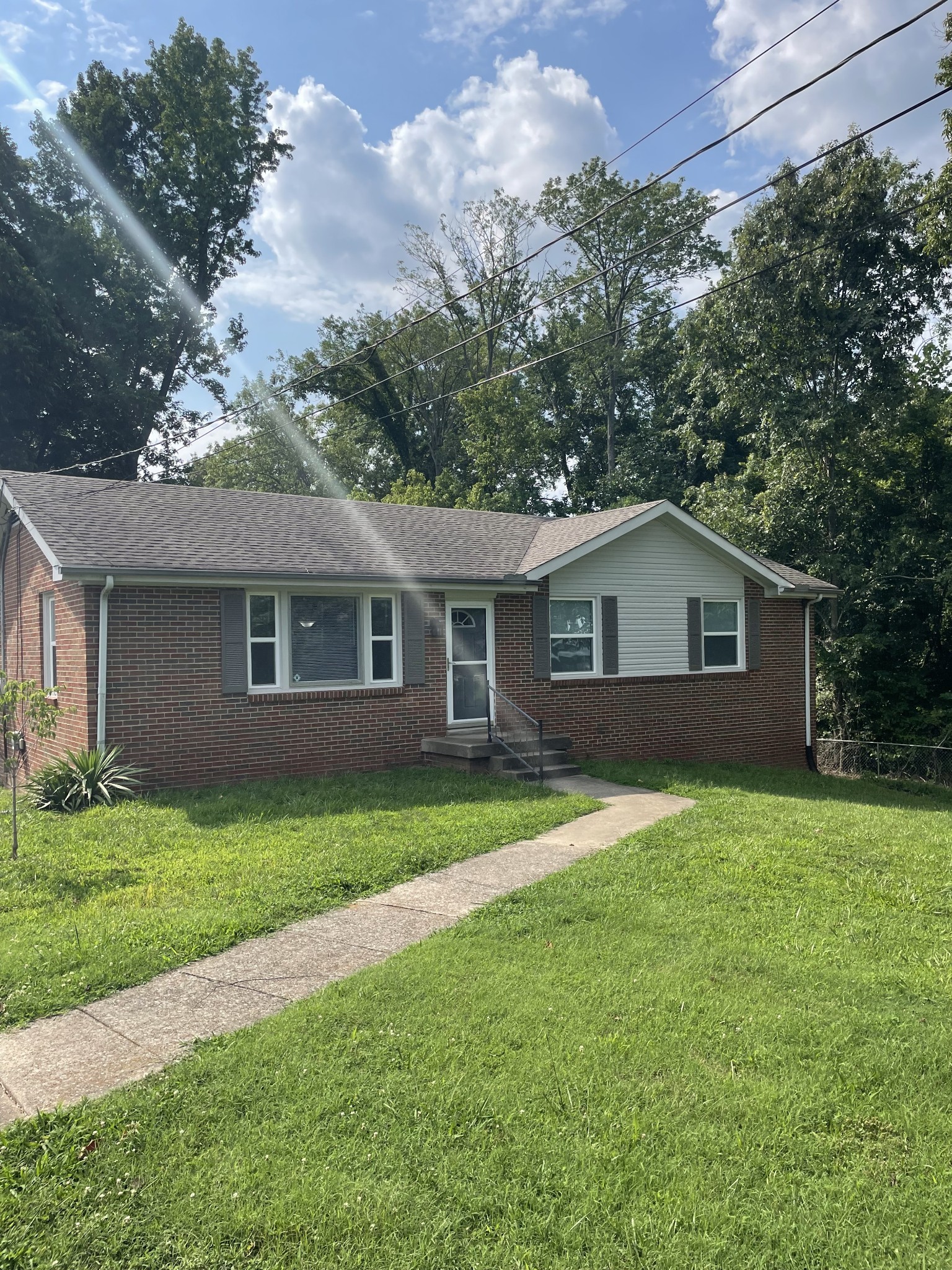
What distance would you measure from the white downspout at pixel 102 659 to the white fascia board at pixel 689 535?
5.89 metres

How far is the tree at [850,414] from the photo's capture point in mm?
19812

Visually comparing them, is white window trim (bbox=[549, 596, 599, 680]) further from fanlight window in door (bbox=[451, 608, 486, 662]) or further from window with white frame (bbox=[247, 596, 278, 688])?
window with white frame (bbox=[247, 596, 278, 688])

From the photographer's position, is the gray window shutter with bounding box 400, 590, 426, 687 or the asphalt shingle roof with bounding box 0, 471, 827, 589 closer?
the asphalt shingle roof with bounding box 0, 471, 827, 589

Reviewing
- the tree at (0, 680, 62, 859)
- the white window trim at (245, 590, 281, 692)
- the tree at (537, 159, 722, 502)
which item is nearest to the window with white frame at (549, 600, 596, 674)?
the white window trim at (245, 590, 281, 692)

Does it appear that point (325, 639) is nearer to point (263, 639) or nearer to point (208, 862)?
point (263, 639)

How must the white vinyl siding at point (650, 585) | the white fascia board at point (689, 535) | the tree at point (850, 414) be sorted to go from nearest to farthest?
the white fascia board at point (689, 535), the white vinyl siding at point (650, 585), the tree at point (850, 414)

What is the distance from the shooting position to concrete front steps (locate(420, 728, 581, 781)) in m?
11.9

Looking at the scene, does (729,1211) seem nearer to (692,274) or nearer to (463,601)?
(463,601)

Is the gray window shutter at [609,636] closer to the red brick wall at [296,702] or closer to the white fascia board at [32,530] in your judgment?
the red brick wall at [296,702]

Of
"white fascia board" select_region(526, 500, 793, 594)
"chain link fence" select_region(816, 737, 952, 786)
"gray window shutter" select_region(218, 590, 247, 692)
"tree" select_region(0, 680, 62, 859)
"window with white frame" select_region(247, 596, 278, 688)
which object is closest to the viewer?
"tree" select_region(0, 680, 62, 859)

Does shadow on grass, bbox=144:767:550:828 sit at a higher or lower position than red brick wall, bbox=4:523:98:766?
lower

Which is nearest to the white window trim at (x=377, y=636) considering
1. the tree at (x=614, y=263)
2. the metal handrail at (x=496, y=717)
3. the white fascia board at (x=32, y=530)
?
the metal handrail at (x=496, y=717)

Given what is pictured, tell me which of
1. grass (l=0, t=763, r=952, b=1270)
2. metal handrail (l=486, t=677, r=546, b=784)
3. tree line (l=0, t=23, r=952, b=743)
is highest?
tree line (l=0, t=23, r=952, b=743)

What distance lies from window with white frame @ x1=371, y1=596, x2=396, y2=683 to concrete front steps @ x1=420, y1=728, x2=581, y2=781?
1.16 m
